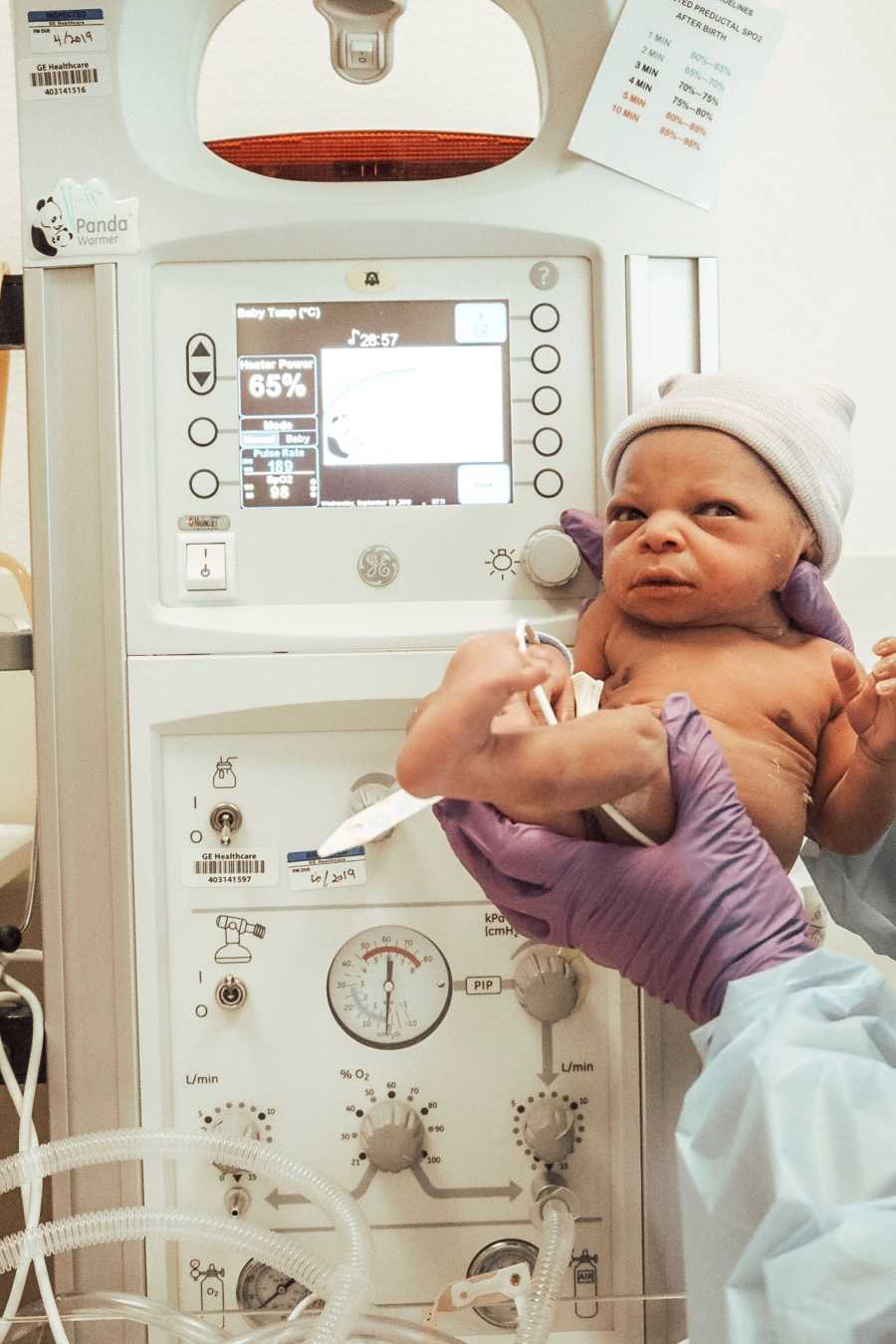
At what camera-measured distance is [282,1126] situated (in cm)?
100

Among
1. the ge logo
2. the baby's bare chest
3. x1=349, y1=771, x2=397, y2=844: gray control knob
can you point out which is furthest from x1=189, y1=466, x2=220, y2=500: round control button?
the baby's bare chest

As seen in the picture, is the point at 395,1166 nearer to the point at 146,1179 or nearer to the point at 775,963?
the point at 146,1179

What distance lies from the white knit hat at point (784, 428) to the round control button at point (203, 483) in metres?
0.34

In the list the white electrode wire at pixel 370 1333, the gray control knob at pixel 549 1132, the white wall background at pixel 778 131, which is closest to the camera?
the white electrode wire at pixel 370 1333

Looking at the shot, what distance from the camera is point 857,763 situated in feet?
2.68

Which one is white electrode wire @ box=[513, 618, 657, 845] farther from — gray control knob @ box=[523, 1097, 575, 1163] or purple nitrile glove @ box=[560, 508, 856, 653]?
gray control knob @ box=[523, 1097, 575, 1163]

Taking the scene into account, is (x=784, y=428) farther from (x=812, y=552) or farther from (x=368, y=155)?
(x=368, y=155)

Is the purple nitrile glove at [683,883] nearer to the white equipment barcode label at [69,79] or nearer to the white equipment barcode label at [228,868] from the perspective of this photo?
the white equipment barcode label at [228,868]

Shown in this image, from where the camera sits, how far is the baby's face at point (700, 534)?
0.81 m

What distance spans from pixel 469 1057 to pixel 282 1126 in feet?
0.56

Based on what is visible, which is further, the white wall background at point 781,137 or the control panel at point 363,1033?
the white wall background at point 781,137

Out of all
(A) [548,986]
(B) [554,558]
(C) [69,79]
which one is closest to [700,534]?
(B) [554,558]

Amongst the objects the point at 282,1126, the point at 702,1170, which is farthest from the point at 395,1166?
the point at 702,1170

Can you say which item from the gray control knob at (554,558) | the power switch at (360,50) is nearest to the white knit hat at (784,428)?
the gray control knob at (554,558)
